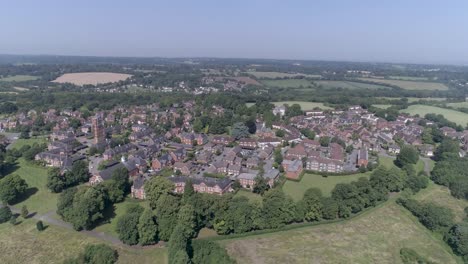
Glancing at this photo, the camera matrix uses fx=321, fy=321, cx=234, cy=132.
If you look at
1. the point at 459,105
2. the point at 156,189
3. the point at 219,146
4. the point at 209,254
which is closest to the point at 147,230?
the point at 209,254

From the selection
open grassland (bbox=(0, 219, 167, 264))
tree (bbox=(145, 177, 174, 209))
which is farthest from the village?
open grassland (bbox=(0, 219, 167, 264))

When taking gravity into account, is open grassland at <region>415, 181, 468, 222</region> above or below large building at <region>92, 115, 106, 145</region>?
below

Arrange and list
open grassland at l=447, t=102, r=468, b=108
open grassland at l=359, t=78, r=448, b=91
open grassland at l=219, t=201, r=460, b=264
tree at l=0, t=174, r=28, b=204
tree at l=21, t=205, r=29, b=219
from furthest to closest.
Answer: open grassland at l=359, t=78, r=448, b=91 → open grassland at l=447, t=102, r=468, b=108 → tree at l=0, t=174, r=28, b=204 → tree at l=21, t=205, r=29, b=219 → open grassland at l=219, t=201, r=460, b=264

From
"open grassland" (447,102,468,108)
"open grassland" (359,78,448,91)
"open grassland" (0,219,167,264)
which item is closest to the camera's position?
"open grassland" (0,219,167,264)

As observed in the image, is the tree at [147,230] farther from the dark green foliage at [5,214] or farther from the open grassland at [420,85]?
the open grassland at [420,85]

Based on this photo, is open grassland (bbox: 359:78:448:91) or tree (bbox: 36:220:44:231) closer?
tree (bbox: 36:220:44:231)

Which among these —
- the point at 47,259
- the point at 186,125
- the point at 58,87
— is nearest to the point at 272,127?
the point at 186,125

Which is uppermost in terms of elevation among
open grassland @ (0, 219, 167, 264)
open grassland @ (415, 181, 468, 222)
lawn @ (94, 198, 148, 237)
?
open grassland @ (415, 181, 468, 222)

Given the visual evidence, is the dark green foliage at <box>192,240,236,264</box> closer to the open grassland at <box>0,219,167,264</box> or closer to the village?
the open grassland at <box>0,219,167,264</box>

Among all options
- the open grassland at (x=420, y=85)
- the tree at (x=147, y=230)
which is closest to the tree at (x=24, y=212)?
the tree at (x=147, y=230)
